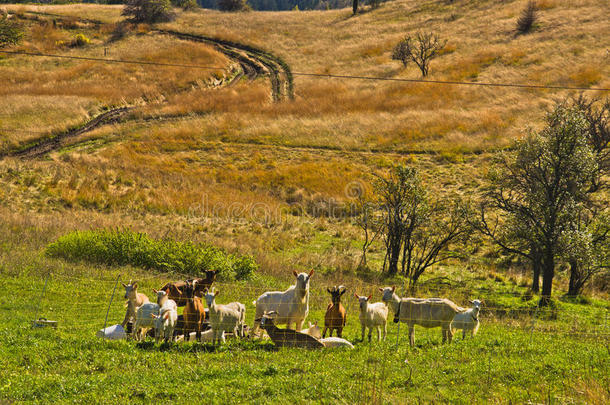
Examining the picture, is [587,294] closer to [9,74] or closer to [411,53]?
[411,53]

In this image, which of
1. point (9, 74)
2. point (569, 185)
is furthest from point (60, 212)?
point (9, 74)

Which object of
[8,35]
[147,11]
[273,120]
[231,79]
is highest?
[147,11]

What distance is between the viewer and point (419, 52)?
85.4 meters

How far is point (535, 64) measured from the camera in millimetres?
77250

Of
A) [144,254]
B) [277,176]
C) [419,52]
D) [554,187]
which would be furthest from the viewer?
[419,52]

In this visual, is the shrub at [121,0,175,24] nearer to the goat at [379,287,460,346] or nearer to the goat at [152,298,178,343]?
the goat at [152,298,178,343]

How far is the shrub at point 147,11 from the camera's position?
108 meters

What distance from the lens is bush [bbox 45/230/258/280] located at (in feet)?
78.0

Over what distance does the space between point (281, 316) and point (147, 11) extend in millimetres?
108831

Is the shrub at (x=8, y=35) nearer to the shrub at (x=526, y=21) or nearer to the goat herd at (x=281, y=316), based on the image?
the goat herd at (x=281, y=316)

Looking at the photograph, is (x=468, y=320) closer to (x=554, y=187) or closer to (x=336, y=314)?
(x=336, y=314)

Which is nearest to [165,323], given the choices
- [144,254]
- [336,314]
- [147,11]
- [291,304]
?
[291,304]

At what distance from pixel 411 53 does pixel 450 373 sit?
7958 cm

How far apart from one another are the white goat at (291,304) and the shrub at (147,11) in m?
107
